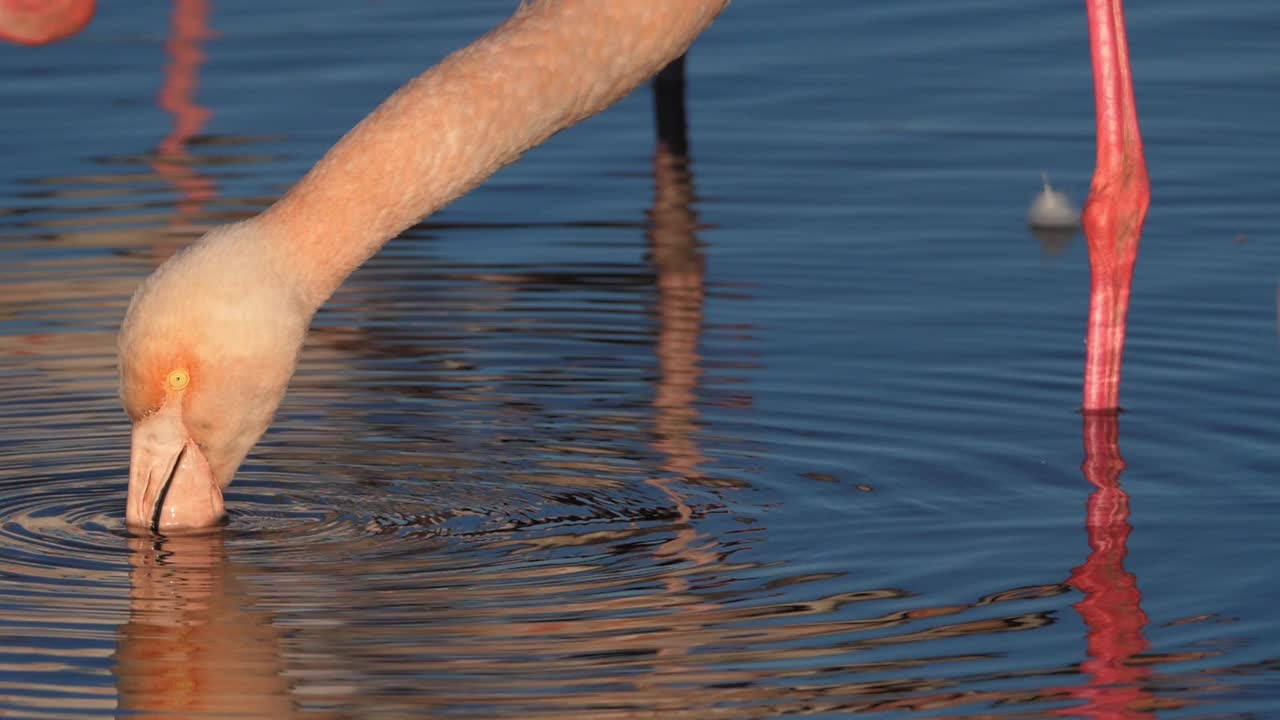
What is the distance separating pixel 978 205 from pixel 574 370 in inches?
96.2

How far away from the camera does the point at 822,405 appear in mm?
7695

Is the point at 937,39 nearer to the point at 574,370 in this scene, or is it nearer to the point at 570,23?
the point at 574,370

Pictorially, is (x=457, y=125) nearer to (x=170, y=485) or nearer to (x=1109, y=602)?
(x=170, y=485)

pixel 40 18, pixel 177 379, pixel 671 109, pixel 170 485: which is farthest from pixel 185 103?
pixel 177 379

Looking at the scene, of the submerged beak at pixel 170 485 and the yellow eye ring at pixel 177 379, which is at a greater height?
the yellow eye ring at pixel 177 379

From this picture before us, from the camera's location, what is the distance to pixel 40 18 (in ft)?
23.7

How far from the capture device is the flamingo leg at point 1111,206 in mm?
7633

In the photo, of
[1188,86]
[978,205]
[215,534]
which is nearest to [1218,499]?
[215,534]

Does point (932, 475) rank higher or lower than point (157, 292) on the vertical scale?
lower

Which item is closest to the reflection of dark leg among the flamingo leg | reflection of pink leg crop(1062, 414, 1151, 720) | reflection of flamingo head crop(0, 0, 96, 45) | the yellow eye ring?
the flamingo leg

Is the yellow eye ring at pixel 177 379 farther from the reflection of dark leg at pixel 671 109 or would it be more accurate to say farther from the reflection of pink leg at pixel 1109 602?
the reflection of dark leg at pixel 671 109

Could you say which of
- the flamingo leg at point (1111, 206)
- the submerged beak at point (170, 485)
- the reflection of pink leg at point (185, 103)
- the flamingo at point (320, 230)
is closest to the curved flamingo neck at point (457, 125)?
the flamingo at point (320, 230)

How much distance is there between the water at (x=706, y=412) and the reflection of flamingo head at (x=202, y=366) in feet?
0.50

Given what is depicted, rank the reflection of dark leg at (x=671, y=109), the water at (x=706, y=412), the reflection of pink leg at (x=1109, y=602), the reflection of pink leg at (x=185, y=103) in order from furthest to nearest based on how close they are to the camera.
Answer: the reflection of dark leg at (x=671, y=109) < the reflection of pink leg at (x=185, y=103) < the water at (x=706, y=412) < the reflection of pink leg at (x=1109, y=602)
